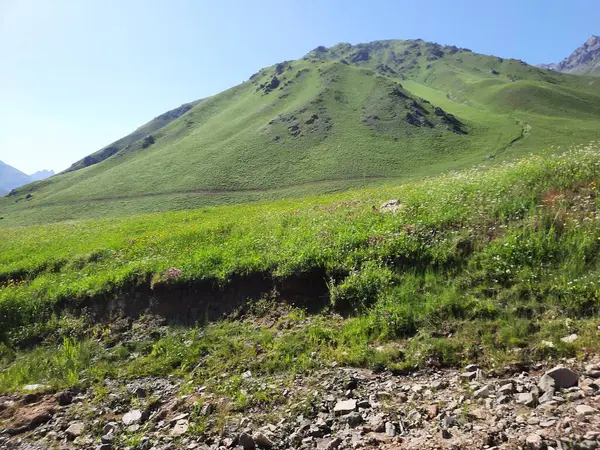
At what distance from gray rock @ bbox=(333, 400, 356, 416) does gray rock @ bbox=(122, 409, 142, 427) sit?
3427 mm

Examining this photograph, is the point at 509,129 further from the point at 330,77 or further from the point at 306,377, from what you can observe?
the point at 306,377

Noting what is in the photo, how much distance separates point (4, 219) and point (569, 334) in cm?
13124

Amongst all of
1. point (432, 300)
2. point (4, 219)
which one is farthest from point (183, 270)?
point (4, 219)

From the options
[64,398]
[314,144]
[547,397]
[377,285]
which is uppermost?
[314,144]

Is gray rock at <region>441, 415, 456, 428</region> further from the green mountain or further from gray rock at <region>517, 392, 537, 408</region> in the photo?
the green mountain

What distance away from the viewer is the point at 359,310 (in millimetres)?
8273

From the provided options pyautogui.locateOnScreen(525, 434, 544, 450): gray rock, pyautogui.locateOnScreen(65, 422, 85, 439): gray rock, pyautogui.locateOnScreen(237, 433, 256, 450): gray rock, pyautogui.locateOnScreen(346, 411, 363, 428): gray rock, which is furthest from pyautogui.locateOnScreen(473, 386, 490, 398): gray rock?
pyautogui.locateOnScreen(65, 422, 85, 439): gray rock

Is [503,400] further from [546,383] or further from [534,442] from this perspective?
[534,442]

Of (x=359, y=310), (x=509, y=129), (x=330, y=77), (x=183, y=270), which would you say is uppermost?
(x=330, y=77)

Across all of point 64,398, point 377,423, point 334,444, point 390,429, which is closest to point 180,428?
point 334,444

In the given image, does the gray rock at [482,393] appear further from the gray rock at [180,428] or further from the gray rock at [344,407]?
the gray rock at [180,428]

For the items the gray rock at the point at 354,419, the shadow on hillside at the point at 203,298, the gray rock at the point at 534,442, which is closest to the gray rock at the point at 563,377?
the gray rock at the point at 534,442

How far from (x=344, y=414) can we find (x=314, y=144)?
113 meters

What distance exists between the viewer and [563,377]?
4.92m
